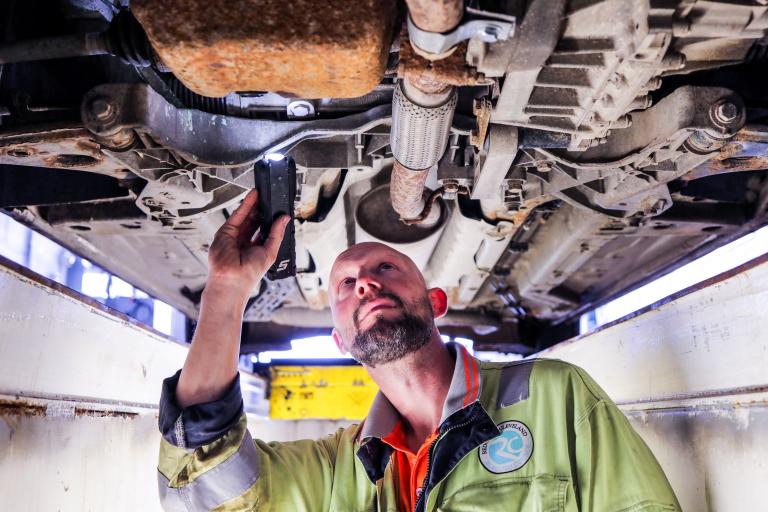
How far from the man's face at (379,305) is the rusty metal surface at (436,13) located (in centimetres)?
107

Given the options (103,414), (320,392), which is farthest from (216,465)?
(320,392)

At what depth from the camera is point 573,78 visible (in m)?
1.55

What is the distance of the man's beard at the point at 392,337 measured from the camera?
207 centimetres

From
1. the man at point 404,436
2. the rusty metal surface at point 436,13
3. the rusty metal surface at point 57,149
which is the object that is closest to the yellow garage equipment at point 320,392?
the man at point 404,436

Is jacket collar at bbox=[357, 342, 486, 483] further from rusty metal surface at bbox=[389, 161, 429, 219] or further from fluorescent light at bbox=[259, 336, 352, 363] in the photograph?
fluorescent light at bbox=[259, 336, 352, 363]

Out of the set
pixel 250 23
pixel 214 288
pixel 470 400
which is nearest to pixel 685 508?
pixel 470 400

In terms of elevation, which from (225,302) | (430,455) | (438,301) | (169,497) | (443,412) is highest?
(438,301)

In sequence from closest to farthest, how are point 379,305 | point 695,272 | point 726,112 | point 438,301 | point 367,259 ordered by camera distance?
point 726,112
point 379,305
point 367,259
point 438,301
point 695,272

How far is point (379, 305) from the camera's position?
212 cm

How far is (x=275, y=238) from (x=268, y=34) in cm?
77

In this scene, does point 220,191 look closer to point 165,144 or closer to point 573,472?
point 165,144

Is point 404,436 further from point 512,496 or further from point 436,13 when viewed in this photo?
point 436,13

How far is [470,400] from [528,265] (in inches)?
72.7

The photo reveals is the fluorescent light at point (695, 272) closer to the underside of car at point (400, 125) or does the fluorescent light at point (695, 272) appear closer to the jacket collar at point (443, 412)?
the underside of car at point (400, 125)
